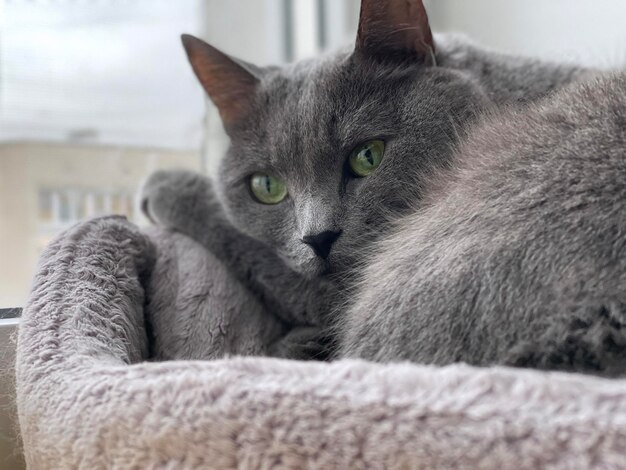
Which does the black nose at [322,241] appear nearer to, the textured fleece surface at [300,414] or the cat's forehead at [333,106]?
the cat's forehead at [333,106]

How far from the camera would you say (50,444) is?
2.32 feet

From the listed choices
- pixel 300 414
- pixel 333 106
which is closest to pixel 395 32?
pixel 333 106

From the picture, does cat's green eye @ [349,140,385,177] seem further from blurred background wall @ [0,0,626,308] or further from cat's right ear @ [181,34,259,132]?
blurred background wall @ [0,0,626,308]

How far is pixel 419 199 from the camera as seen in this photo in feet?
2.92

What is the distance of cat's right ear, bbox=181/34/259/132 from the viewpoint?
1136 millimetres

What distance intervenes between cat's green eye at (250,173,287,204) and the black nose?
172 mm

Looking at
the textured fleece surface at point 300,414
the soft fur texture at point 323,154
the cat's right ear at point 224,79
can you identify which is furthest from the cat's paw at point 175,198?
the textured fleece surface at point 300,414

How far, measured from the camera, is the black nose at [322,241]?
36.8 inches

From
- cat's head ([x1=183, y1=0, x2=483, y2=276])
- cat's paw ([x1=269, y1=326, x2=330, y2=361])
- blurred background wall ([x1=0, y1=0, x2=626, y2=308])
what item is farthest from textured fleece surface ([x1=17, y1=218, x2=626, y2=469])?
blurred background wall ([x1=0, y1=0, x2=626, y2=308])

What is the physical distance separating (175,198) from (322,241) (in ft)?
1.07

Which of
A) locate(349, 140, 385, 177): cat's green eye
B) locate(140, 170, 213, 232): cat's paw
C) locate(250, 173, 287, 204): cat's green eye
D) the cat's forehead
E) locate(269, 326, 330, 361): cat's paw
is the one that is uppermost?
the cat's forehead

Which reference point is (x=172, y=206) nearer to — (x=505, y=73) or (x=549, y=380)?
(x=505, y=73)

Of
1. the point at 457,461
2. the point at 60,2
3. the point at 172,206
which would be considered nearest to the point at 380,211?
the point at 172,206

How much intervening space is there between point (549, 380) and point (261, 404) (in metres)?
0.23
